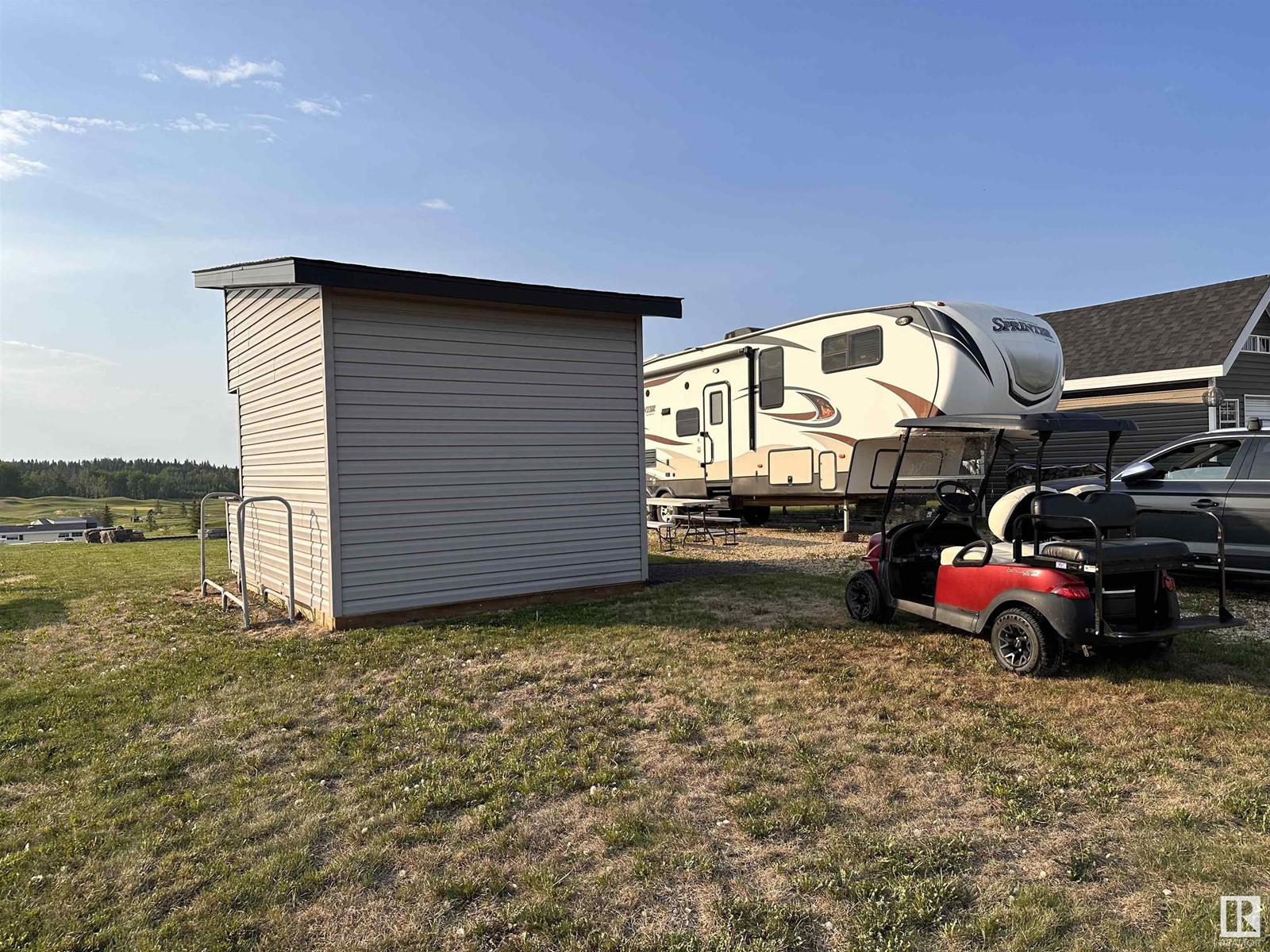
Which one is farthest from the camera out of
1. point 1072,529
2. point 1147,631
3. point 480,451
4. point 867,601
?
point 480,451

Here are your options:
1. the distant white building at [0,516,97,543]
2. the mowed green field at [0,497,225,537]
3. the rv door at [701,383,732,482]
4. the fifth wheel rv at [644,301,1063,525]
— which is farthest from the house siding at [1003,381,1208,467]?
the mowed green field at [0,497,225,537]

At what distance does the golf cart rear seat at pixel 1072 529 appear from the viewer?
4.85 m

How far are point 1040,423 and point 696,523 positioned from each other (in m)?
8.91

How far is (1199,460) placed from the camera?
8172mm

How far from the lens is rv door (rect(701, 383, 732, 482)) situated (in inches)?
547

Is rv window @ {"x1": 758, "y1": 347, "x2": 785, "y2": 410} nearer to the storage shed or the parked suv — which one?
the storage shed

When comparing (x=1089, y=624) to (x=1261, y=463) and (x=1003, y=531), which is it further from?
(x=1261, y=463)

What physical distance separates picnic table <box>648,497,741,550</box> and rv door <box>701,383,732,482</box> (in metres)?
0.60

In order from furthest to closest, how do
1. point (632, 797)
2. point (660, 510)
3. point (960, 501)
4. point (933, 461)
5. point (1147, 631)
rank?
point (660, 510) < point (933, 461) < point (960, 501) < point (1147, 631) < point (632, 797)

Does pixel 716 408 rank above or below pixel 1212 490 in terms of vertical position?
above

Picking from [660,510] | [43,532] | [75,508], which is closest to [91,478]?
[75,508]

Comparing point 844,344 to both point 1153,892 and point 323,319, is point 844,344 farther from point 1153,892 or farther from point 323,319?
point 1153,892

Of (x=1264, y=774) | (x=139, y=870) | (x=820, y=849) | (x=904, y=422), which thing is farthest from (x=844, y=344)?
(x=139, y=870)

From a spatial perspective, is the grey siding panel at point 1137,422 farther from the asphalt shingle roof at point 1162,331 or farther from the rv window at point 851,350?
the rv window at point 851,350
